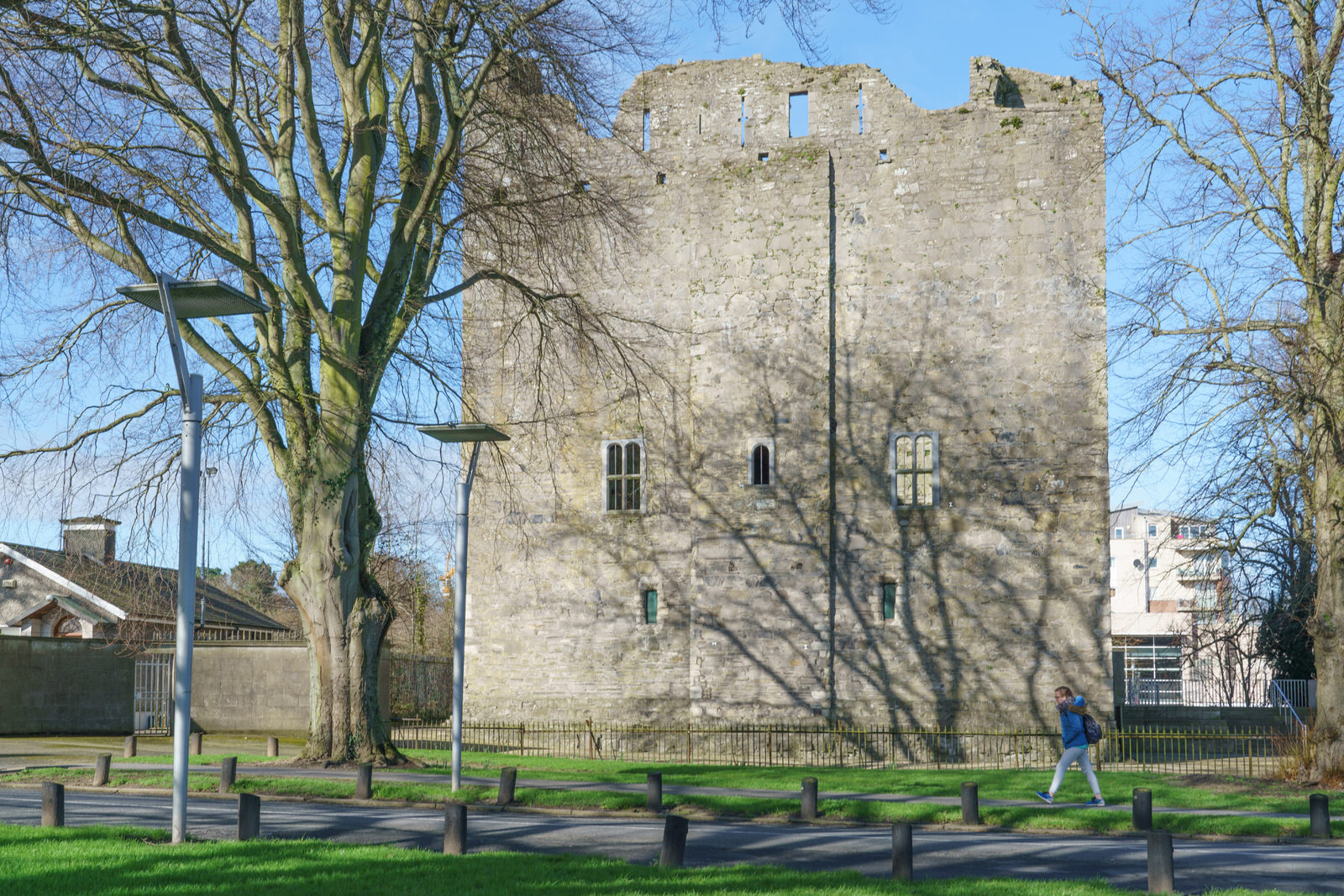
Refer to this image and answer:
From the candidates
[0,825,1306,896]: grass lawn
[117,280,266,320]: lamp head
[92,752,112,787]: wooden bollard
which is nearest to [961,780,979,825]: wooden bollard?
[0,825,1306,896]: grass lawn

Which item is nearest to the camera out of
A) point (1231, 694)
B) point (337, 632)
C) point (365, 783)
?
point (365, 783)

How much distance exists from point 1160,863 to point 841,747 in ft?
51.7

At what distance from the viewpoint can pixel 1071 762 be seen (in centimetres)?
1563

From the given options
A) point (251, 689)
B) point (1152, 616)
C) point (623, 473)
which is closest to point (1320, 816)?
point (623, 473)

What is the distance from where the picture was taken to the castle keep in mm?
24859

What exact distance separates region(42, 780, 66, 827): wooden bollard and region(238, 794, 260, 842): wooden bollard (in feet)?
6.15

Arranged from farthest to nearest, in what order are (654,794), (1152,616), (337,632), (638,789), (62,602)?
(1152,616) < (62,602) < (337,632) < (638,789) < (654,794)

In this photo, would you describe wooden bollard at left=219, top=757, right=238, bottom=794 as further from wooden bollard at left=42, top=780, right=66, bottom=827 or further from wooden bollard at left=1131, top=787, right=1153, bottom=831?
wooden bollard at left=1131, top=787, right=1153, bottom=831

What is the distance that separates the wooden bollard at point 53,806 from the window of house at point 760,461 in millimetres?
17409

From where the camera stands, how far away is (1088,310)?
24906 mm

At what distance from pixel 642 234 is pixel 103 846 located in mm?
20261

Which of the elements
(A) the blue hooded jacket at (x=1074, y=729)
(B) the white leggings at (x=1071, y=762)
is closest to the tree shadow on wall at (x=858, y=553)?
(A) the blue hooded jacket at (x=1074, y=729)

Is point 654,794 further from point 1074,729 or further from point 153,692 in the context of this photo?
point 153,692

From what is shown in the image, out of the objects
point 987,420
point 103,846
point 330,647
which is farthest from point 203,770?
point 987,420
